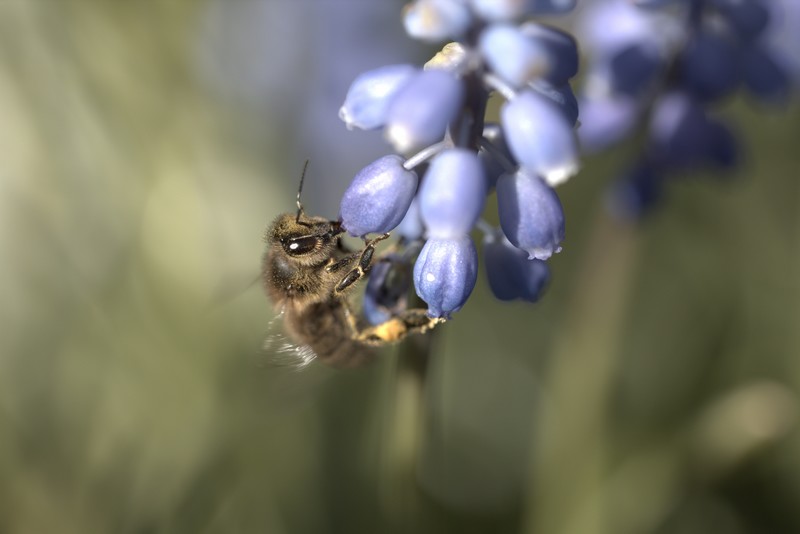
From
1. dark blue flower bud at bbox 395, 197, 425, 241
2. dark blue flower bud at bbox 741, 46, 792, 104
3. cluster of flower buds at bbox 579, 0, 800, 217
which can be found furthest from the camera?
dark blue flower bud at bbox 741, 46, 792, 104

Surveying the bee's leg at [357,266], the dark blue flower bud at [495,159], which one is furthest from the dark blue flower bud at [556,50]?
the bee's leg at [357,266]

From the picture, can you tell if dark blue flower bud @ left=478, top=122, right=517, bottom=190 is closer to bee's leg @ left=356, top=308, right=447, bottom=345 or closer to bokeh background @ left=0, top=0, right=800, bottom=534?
bee's leg @ left=356, top=308, right=447, bottom=345

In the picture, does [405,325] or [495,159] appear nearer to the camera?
[495,159]

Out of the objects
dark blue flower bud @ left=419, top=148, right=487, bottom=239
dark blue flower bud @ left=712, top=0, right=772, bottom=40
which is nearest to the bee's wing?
dark blue flower bud @ left=419, top=148, right=487, bottom=239

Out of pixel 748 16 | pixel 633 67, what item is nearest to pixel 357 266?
pixel 633 67

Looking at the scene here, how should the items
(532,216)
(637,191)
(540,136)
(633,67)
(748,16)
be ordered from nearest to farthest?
(540,136) → (532,216) → (748,16) → (633,67) → (637,191)

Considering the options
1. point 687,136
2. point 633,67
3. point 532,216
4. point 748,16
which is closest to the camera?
point 532,216

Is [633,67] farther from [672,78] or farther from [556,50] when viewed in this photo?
[556,50]
